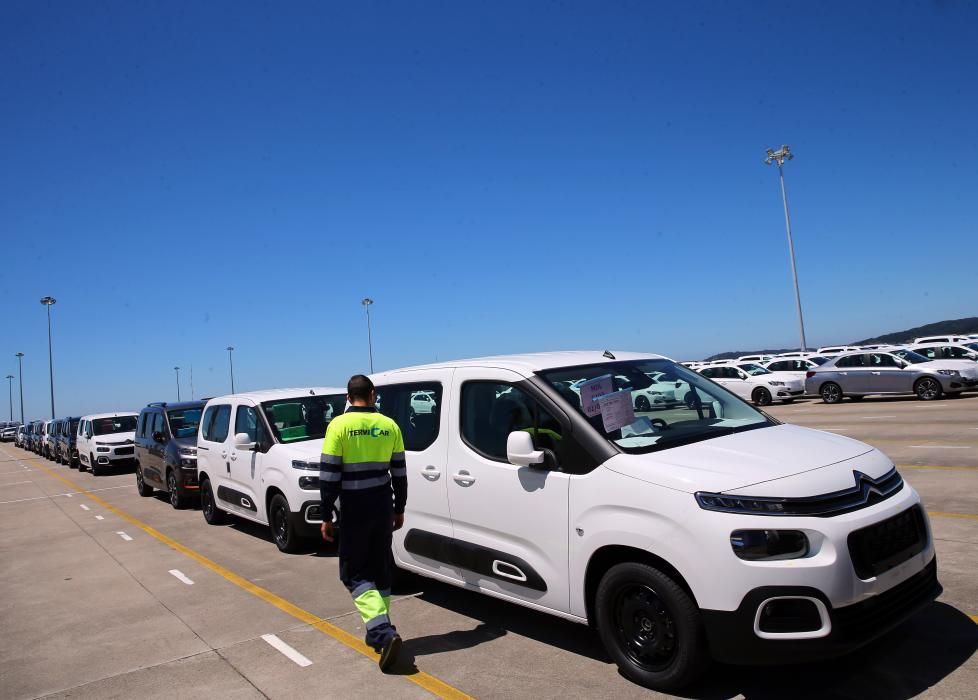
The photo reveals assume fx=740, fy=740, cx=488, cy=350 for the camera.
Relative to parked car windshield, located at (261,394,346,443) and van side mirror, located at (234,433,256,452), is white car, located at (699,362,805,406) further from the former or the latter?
van side mirror, located at (234,433,256,452)

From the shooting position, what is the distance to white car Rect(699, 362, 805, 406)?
2727 cm

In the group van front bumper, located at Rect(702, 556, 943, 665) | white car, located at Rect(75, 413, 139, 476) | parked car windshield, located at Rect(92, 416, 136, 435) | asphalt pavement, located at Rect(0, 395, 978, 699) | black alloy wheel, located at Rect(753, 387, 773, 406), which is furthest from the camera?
black alloy wheel, located at Rect(753, 387, 773, 406)

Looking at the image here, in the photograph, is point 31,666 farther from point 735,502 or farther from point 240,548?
point 735,502

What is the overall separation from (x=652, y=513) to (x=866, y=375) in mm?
23238

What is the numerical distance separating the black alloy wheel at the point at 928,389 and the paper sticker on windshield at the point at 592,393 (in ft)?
71.7

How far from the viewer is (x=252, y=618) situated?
241 inches

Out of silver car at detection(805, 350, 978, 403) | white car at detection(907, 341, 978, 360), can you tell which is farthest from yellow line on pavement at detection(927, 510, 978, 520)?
white car at detection(907, 341, 978, 360)

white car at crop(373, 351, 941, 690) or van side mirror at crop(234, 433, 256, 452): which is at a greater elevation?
van side mirror at crop(234, 433, 256, 452)

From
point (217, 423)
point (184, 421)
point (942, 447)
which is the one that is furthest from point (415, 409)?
point (942, 447)

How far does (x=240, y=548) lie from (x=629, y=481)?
258 inches

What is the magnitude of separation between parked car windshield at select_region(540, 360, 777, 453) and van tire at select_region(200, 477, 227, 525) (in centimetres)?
757

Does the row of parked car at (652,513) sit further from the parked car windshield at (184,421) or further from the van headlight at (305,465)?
the parked car windshield at (184,421)

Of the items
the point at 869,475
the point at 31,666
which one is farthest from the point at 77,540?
the point at 869,475

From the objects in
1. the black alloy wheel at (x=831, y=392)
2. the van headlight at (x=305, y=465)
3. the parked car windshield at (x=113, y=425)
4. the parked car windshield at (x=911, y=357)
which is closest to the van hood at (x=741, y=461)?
the van headlight at (x=305, y=465)
